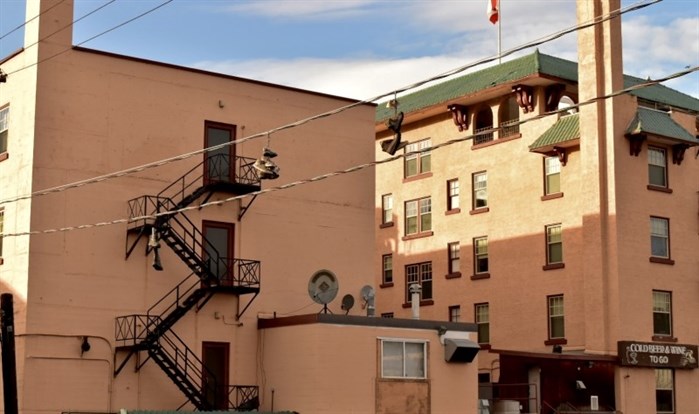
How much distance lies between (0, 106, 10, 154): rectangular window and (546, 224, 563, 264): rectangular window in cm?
2537

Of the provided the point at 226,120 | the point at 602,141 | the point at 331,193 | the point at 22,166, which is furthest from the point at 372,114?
the point at 22,166

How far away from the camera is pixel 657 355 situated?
1960 inches

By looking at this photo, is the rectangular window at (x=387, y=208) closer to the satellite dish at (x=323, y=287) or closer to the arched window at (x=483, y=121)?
the arched window at (x=483, y=121)

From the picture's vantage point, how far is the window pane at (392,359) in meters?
39.0

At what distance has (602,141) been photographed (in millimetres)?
50094

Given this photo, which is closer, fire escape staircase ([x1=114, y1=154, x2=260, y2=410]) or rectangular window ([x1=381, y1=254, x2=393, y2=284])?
fire escape staircase ([x1=114, y1=154, x2=260, y2=410])

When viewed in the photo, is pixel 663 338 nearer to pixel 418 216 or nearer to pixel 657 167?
pixel 657 167

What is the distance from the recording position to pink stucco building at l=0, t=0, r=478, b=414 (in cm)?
3747

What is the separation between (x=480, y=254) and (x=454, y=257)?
193 centimetres

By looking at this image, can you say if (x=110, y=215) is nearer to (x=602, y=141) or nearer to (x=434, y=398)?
(x=434, y=398)

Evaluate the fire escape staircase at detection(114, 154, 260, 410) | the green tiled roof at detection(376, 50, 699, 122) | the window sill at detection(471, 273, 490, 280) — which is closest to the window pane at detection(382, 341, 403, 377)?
the fire escape staircase at detection(114, 154, 260, 410)

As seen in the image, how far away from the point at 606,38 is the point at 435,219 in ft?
48.1

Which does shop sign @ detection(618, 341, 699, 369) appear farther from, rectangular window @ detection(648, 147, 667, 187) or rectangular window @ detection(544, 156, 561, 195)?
rectangular window @ detection(544, 156, 561, 195)

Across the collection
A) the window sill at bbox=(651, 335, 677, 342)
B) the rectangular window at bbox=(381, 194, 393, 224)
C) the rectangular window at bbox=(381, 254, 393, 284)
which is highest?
the rectangular window at bbox=(381, 194, 393, 224)
